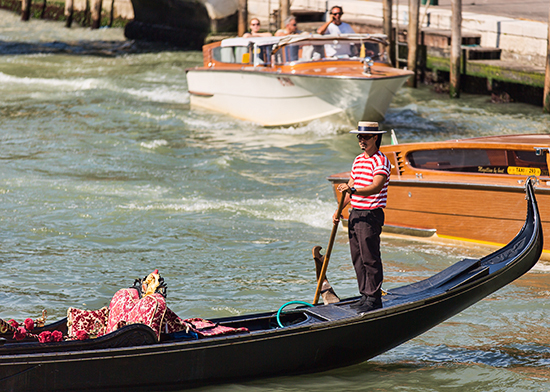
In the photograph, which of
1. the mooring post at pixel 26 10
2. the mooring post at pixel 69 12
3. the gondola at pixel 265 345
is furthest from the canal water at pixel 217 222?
the mooring post at pixel 26 10

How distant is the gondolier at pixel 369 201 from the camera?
5.00 metres

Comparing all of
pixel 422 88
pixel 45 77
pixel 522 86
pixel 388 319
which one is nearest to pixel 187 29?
pixel 45 77

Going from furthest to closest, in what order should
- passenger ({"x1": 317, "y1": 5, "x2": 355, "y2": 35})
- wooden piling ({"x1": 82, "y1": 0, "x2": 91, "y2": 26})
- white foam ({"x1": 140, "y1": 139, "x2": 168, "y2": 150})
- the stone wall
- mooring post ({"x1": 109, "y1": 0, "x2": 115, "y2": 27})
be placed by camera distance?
1. wooden piling ({"x1": 82, "y1": 0, "x2": 91, "y2": 26})
2. mooring post ({"x1": 109, "y1": 0, "x2": 115, "y2": 27})
3. the stone wall
4. passenger ({"x1": 317, "y1": 5, "x2": 355, "y2": 35})
5. white foam ({"x1": 140, "y1": 139, "x2": 168, "y2": 150})

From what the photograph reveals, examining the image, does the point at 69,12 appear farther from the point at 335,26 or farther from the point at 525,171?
the point at 525,171

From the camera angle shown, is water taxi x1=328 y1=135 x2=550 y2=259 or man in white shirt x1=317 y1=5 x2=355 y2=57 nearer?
water taxi x1=328 y1=135 x2=550 y2=259

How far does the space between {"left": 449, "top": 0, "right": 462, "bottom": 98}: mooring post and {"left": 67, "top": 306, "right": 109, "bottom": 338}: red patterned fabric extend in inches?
508

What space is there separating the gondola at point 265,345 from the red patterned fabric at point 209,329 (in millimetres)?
95

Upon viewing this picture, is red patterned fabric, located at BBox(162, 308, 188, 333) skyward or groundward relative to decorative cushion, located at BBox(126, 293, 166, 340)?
groundward

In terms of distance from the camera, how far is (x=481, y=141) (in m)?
8.32

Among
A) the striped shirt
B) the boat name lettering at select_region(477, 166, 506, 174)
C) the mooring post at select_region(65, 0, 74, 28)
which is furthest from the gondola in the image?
the mooring post at select_region(65, 0, 74, 28)

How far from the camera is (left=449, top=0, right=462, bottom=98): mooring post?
1608 cm

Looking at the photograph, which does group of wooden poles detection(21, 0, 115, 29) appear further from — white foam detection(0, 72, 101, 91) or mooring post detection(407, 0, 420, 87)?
mooring post detection(407, 0, 420, 87)

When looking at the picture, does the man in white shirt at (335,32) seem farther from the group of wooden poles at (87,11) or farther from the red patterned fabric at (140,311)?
the group of wooden poles at (87,11)

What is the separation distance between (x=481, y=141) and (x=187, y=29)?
22.3 meters
